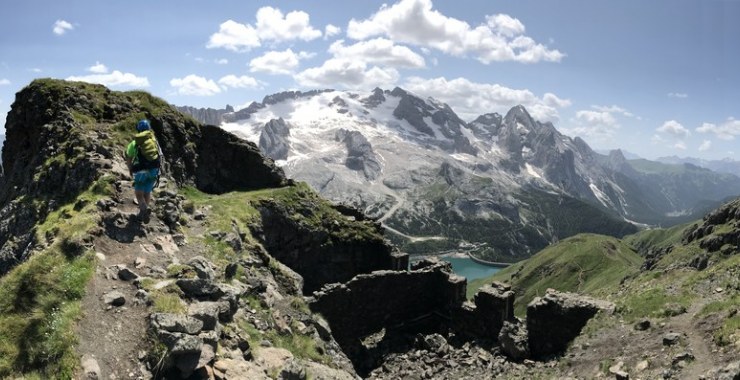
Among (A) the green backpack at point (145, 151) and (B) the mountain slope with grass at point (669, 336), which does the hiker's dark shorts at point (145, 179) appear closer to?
(A) the green backpack at point (145, 151)

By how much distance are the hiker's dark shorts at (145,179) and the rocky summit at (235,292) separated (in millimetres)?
1432

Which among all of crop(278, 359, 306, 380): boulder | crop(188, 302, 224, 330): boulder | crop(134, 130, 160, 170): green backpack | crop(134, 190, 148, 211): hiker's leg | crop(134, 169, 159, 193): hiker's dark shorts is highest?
crop(134, 130, 160, 170): green backpack

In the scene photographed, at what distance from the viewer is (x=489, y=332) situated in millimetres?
35531

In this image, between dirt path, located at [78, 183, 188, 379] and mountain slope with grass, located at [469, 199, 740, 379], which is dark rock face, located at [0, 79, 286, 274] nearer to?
dirt path, located at [78, 183, 188, 379]

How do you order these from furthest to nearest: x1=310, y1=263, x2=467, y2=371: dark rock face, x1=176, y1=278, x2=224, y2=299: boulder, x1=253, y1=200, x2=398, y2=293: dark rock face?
x1=253, y1=200, x2=398, y2=293: dark rock face < x1=310, y1=263, x2=467, y2=371: dark rock face < x1=176, y1=278, x2=224, y2=299: boulder

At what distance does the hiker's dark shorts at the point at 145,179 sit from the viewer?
70.9 feet

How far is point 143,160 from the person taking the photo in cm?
2153

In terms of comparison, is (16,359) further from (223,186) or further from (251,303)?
(223,186)

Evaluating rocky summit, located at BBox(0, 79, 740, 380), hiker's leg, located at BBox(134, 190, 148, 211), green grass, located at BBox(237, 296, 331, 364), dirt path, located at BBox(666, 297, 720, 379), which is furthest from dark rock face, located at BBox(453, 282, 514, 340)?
hiker's leg, located at BBox(134, 190, 148, 211)

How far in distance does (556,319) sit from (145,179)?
82.5 feet

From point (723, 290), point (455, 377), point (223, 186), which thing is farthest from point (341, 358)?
point (223, 186)

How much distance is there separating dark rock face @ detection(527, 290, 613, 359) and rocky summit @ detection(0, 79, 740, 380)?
97 millimetres

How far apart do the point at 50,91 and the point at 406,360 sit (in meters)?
32.7

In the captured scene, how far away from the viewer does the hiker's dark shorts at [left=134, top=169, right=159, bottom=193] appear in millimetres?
21609
